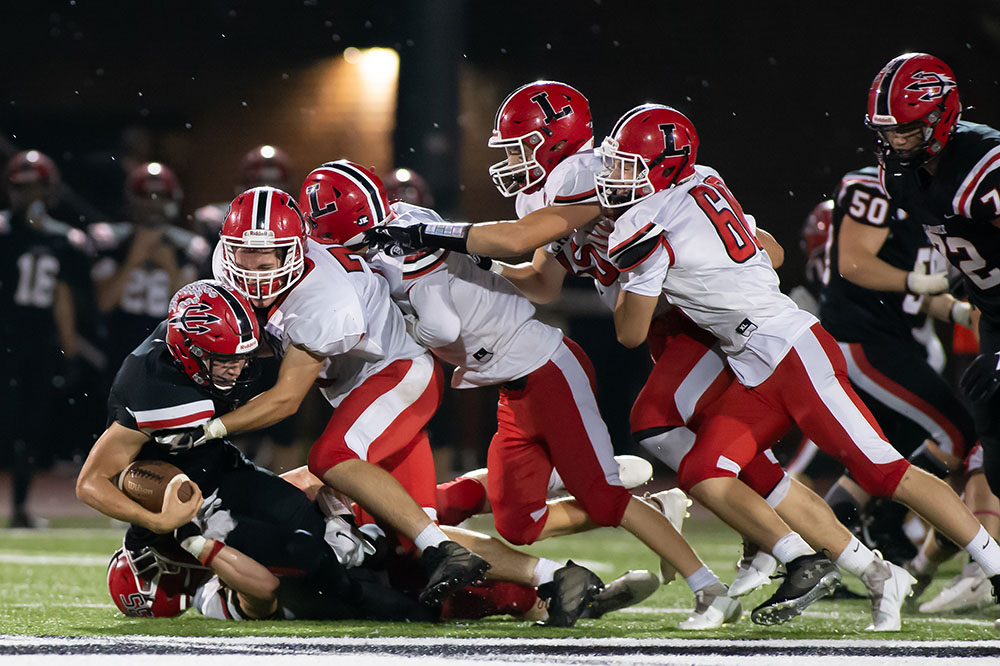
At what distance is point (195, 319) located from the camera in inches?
134

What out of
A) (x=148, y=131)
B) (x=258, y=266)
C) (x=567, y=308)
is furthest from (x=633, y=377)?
(x=258, y=266)

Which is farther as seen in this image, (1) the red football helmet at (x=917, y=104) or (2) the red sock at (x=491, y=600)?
(2) the red sock at (x=491, y=600)

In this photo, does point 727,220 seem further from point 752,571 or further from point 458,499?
point 458,499

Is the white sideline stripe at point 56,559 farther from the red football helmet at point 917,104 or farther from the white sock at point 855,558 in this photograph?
the red football helmet at point 917,104

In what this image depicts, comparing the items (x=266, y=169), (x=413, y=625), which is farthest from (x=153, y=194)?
→ (x=413, y=625)

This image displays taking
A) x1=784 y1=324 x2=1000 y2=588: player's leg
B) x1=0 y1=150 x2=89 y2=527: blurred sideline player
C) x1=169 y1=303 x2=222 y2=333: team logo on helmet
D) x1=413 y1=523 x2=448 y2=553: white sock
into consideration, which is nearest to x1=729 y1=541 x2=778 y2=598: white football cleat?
x1=784 y1=324 x2=1000 y2=588: player's leg

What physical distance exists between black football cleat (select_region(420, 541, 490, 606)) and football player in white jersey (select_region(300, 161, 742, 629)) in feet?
1.42

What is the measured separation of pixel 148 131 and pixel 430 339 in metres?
5.77

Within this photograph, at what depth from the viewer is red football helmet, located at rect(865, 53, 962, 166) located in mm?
3471

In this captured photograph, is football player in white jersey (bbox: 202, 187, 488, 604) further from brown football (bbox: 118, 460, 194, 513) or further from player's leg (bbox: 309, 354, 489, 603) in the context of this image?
brown football (bbox: 118, 460, 194, 513)

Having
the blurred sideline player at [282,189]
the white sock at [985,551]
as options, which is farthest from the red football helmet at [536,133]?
the blurred sideline player at [282,189]

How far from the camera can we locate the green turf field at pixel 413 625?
10.8ft

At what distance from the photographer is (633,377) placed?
774 centimetres

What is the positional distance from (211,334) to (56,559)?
236 centimetres
